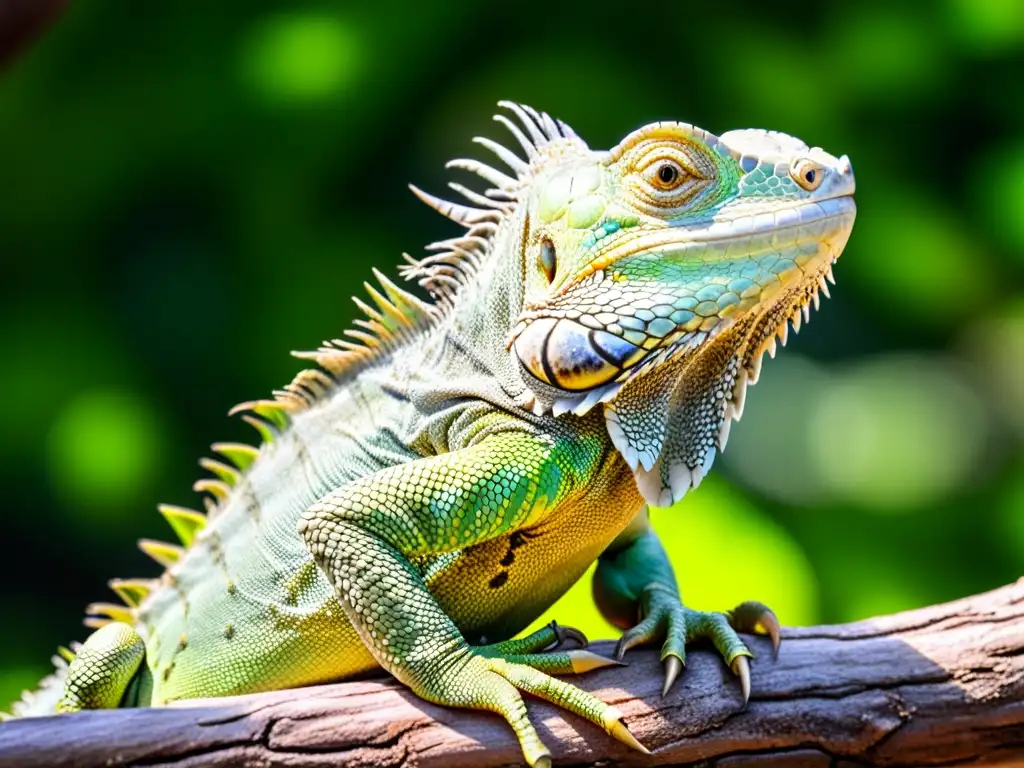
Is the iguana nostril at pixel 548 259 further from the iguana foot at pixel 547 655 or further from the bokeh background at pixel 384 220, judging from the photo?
the bokeh background at pixel 384 220

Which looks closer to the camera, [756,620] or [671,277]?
[671,277]

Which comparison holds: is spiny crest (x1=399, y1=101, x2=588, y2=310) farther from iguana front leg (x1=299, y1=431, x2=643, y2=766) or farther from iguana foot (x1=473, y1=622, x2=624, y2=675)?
iguana foot (x1=473, y1=622, x2=624, y2=675)

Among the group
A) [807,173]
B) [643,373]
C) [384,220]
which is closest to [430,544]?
[643,373]

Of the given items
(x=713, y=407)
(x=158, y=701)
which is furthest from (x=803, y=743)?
(x=158, y=701)

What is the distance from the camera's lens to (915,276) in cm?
686

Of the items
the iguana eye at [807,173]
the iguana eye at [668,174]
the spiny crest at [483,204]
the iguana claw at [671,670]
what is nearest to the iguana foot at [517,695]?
the iguana claw at [671,670]

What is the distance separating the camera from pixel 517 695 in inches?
98.7

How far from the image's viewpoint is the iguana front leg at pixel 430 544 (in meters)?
2.55

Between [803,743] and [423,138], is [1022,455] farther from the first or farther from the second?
[803,743]

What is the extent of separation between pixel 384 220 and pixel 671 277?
4.79 m

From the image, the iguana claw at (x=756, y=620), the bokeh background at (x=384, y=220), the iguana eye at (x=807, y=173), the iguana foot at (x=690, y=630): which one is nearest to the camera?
the iguana eye at (x=807, y=173)

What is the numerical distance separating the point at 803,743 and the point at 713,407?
2.73 ft

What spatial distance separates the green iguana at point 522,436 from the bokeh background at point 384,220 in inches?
151

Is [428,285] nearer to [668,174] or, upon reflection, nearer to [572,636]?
[668,174]
